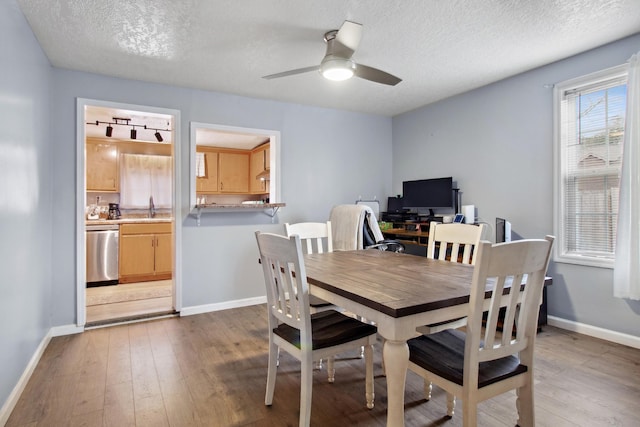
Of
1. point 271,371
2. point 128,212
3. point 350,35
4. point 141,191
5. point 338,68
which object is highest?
point 350,35

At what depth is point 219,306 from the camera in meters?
3.88

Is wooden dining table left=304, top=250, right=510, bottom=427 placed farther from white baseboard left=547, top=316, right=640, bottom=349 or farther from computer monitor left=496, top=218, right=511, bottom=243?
white baseboard left=547, top=316, right=640, bottom=349

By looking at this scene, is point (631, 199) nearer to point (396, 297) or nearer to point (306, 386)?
point (396, 297)

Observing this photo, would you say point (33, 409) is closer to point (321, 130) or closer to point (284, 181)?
point (284, 181)

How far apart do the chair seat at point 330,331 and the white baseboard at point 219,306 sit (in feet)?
6.95

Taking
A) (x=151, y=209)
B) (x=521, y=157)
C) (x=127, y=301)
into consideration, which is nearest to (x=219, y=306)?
(x=127, y=301)

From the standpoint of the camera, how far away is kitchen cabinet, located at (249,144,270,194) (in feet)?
19.0

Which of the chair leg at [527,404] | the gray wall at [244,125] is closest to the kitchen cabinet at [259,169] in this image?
the gray wall at [244,125]

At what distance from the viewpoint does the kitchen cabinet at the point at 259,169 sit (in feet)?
19.0

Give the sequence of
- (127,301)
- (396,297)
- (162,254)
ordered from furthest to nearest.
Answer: (162,254), (127,301), (396,297)

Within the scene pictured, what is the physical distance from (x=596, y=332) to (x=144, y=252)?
556 cm

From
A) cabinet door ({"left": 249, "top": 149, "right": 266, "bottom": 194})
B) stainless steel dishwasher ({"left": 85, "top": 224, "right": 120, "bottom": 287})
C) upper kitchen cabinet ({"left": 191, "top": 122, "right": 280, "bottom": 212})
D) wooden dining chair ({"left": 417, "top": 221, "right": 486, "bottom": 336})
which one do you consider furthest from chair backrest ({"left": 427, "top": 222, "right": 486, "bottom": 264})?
stainless steel dishwasher ({"left": 85, "top": 224, "right": 120, "bottom": 287})

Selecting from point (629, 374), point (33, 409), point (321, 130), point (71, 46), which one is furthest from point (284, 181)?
point (629, 374)

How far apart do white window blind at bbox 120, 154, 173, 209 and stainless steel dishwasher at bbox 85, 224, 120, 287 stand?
852 mm
